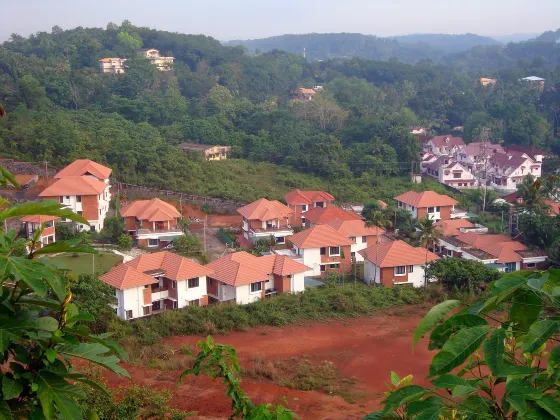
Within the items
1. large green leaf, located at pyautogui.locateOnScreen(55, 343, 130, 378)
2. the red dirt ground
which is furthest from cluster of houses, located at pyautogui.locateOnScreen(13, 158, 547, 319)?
large green leaf, located at pyautogui.locateOnScreen(55, 343, 130, 378)

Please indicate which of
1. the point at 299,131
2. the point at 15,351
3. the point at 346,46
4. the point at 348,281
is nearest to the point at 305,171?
the point at 299,131

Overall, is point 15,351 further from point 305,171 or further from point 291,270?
point 305,171

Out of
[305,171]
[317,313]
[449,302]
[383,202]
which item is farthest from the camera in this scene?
[305,171]

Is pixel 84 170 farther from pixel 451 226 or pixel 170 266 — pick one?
pixel 451 226

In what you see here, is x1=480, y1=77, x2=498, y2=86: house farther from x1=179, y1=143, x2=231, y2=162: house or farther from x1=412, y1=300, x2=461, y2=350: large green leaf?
x1=412, y1=300, x2=461, y2=350: large green leaf

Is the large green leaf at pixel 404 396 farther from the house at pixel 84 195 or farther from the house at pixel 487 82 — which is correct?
the house at pixel 487 82

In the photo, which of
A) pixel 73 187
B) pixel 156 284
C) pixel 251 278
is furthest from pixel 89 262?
pixel 251 278
